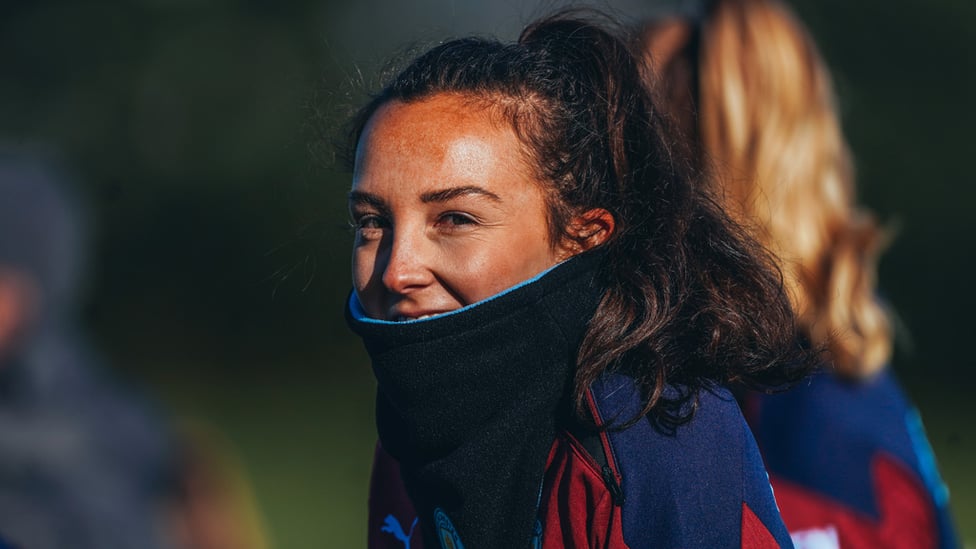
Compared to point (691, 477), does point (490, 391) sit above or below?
above

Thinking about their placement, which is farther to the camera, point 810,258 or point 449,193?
point 810,258

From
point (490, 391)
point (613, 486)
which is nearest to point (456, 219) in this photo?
point (490, 391)

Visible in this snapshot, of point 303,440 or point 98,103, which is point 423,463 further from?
point 98,103

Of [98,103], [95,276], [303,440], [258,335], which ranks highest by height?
[98,103]

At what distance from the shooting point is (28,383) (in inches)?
182

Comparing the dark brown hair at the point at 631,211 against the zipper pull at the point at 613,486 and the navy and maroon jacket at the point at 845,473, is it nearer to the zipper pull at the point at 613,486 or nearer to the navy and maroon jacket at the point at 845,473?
the zipper pull at the point at 613,486

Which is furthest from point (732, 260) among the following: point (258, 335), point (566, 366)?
point (258, 335)

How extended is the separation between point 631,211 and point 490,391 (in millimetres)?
424

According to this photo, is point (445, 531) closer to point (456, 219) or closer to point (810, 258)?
point (456, 219)

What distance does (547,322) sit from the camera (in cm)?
217

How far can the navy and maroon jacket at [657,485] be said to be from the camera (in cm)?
198

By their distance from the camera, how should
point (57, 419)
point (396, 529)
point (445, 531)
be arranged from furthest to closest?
point (57, 419), point (396, 529), point (445, 531)

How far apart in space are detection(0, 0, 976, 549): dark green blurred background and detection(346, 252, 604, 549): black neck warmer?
10928 millimetres

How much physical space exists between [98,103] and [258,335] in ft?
10.4
